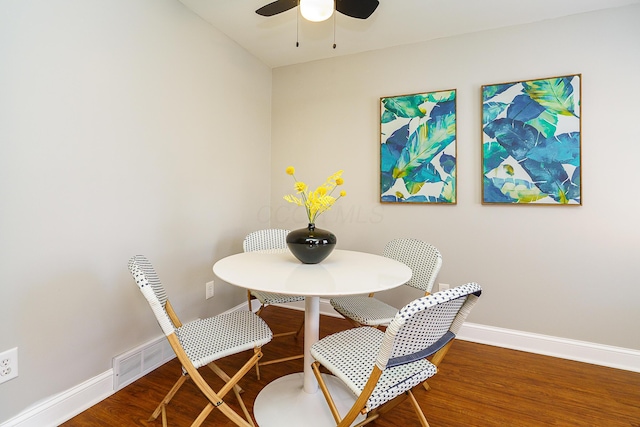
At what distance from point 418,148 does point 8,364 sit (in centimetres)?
281

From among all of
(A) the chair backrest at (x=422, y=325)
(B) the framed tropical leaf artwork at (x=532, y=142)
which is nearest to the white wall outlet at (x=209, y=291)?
(A) the chair backrest at (x=422, y=325)

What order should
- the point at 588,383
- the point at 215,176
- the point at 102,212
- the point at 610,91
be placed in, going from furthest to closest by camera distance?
the point at 215,176 → the point at 610,91 → the point at 588,383 → the point at 102,212

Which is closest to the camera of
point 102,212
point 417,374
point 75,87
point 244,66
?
point 417,374

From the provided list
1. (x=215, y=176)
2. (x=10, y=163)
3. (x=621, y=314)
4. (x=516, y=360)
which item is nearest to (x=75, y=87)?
(x=10, y=163)

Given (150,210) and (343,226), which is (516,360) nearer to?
(343,226)

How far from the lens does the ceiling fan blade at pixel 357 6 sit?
1.68 meters

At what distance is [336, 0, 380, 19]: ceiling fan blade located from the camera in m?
1.68

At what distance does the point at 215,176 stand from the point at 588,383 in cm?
294

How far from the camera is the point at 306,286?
134 centimetres

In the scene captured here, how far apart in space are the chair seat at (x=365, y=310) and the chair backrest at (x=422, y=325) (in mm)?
604

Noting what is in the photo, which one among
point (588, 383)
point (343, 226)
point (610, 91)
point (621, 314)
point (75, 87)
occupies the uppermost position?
point (610, 91)

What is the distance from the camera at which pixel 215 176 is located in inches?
98.3

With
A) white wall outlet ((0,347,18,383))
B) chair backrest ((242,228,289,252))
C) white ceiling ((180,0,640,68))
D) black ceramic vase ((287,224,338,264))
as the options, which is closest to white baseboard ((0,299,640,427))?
white wall outlet ((0,347,18,383))

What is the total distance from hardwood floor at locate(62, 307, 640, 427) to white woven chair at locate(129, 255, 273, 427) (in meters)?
0.19
